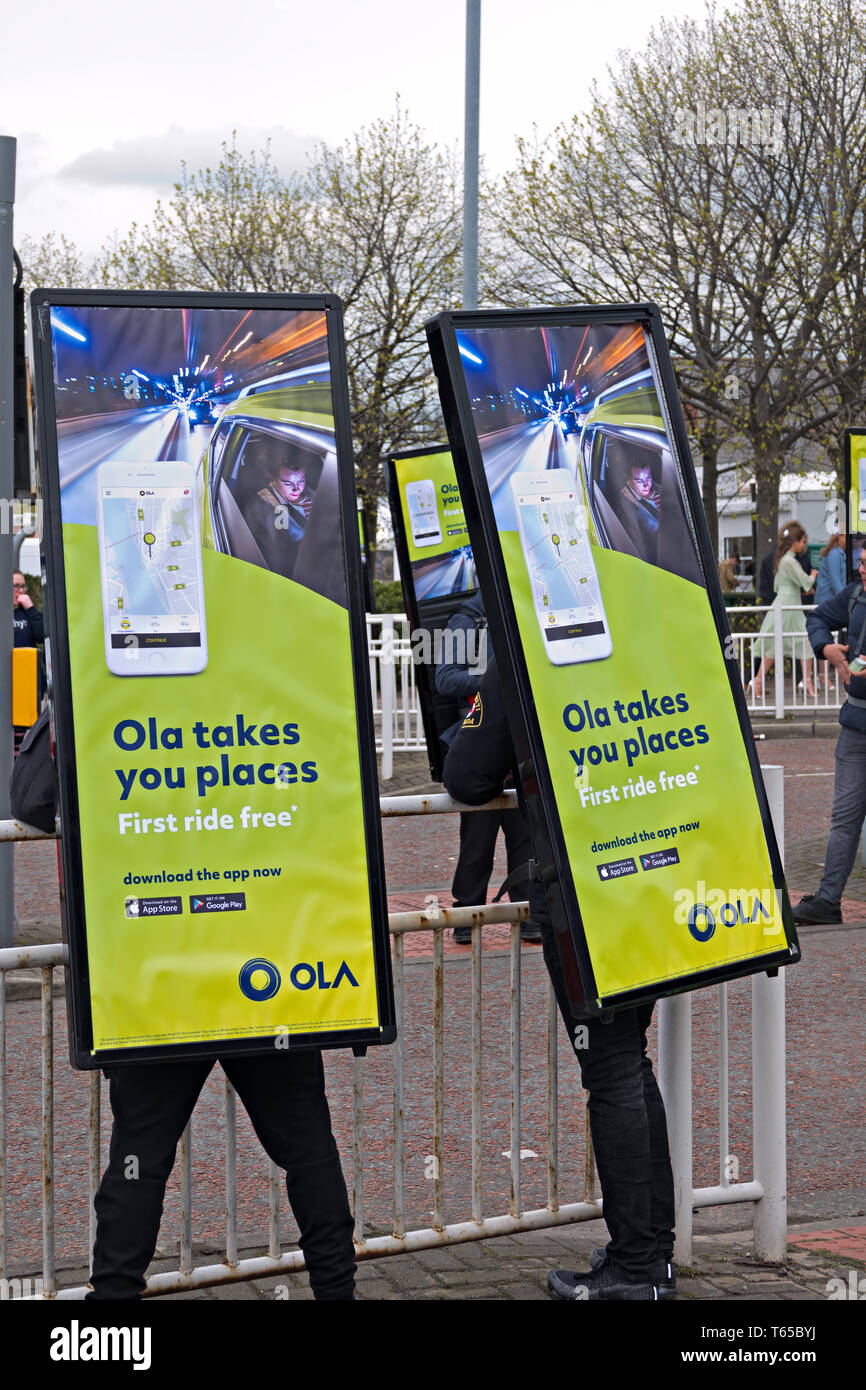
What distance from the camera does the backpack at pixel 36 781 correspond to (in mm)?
3010

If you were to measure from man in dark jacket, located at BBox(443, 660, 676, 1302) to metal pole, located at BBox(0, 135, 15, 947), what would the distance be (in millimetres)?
3309

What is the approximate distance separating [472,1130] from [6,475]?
366cm

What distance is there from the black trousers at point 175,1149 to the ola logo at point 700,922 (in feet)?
2.86

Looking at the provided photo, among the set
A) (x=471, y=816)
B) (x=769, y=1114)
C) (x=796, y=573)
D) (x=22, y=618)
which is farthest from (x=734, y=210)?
(x=769, y=1114)

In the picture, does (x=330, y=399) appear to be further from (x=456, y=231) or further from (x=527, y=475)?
(x=456, y=231)

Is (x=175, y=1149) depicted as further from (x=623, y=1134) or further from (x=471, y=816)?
(x=471, y=816)

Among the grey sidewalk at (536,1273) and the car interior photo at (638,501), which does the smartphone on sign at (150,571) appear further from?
the grey sidewalk at (536,1273)

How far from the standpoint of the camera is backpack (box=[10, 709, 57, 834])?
3.01 m

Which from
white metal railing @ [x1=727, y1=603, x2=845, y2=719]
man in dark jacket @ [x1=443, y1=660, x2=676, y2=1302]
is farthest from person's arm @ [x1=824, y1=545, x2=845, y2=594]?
man in dark jacket @ [x1=443, y1=660, x2=676, y2=1302]

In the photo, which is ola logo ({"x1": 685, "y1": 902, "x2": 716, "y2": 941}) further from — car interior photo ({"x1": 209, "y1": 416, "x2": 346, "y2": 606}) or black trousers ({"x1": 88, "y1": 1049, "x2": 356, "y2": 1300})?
car interior photo ({"x1": 209, "y1": 416, "x2": 346, "y2": 606})

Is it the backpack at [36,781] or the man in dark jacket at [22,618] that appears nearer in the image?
the backpack at [36,781]

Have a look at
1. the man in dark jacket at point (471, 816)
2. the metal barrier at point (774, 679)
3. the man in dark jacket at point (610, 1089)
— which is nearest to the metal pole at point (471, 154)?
the metal barrier at point (774, 679)
